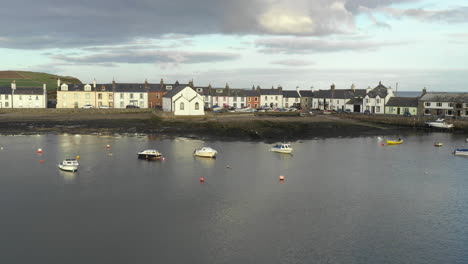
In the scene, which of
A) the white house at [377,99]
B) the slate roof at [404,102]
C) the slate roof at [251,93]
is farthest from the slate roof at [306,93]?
the slate roof at [404,102]

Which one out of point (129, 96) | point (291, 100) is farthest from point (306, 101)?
point (129, 96)

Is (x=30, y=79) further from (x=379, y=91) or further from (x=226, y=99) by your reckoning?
(x=379, y=91)

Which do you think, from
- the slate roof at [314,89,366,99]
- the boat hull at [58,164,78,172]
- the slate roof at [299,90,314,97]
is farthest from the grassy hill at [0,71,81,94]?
the boat hull at [58,164,78,172]

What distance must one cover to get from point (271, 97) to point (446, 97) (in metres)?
55.1

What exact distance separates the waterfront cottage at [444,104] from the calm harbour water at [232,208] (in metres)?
51.6

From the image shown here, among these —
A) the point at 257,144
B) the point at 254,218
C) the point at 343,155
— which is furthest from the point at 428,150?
the point at 254,218

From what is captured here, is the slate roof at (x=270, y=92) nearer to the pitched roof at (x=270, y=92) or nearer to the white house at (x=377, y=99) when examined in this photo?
the pitched roof at (x=270, y=92)

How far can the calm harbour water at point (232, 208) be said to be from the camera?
31.8 meters

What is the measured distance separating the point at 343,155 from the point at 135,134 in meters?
42.7

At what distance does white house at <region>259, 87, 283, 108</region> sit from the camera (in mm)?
147875

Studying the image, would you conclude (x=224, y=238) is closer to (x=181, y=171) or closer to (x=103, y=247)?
(x=103, y=247)

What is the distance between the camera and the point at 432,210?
136 feet

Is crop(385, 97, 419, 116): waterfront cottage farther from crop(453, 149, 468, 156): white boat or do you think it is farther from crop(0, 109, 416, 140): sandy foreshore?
crop(453, 149, 468, 156): white boat

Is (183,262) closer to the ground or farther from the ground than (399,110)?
closer to the ground
